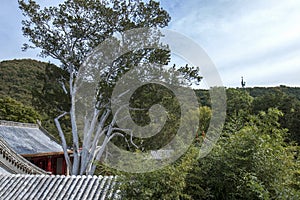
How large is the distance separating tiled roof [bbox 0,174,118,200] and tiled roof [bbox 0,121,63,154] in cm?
477

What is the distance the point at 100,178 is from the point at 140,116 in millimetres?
4661

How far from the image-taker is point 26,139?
35.2 feet

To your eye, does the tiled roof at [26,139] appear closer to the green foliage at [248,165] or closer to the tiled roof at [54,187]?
the tiled roof at [54,187]

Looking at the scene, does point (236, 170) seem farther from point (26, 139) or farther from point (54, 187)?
point (26, 139)

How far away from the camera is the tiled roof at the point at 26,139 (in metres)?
9.85

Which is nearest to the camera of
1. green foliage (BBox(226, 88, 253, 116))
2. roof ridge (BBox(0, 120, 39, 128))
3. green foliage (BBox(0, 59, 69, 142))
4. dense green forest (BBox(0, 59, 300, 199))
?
dense green forest (BBox(0, 59, 300, 199))

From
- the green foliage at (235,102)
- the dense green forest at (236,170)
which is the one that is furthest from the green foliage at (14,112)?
the dense green forest at (236,170)

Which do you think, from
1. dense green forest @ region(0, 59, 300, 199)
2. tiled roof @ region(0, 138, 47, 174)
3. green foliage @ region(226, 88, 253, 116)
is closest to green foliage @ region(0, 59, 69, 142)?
tiled roof @ region(0, 138, 47, 174)

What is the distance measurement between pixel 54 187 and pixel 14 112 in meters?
13.5

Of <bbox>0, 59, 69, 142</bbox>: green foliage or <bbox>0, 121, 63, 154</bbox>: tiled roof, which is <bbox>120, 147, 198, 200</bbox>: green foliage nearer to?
<bbox>0, 121, 63, 154</bbox>: tiled roof

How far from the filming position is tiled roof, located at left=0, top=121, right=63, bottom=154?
9852 millimetres

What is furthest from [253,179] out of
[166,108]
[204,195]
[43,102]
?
[43,102]

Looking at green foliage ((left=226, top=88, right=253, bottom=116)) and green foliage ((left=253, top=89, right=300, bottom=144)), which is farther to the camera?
green foliage ((left=253, top=89, right=300, bottom=144))

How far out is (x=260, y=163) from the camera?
238 cm
